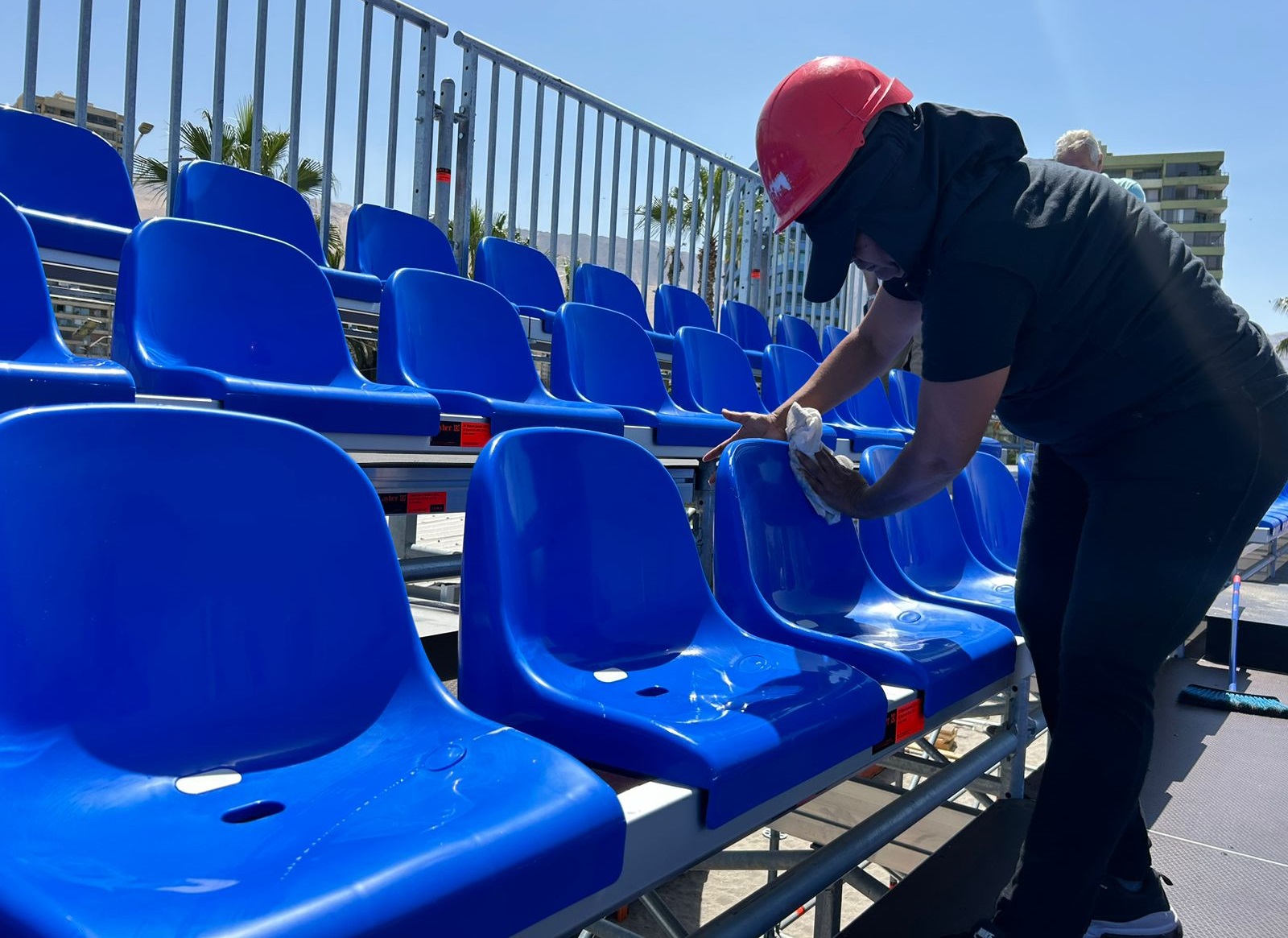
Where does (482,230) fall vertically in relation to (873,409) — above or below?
above

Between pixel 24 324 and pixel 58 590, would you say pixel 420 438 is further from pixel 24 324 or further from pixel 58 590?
pixel 58 590

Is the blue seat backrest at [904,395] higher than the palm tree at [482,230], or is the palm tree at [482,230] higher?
the palm tree at [482,230]

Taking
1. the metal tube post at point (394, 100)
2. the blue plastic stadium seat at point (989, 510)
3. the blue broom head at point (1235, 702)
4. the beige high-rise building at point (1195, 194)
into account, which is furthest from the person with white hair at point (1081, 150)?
the beige high-rise building at point (1195, 194)

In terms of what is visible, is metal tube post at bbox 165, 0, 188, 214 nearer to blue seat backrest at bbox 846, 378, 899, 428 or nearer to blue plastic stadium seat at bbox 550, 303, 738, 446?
blue plastic stadium seat at bbox 550, 303, 738, 446

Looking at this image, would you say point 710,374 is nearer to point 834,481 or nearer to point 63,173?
point 834,481

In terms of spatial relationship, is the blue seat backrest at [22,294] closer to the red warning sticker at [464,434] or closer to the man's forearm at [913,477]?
the red warning sticker at [464,434]

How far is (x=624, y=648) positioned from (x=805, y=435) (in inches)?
24.5

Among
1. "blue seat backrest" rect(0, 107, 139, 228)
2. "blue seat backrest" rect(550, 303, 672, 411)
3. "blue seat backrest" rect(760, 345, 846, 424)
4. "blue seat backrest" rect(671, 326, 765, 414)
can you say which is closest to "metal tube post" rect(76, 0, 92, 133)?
"blue seat backrest" rect(0, 107, 139, 228)

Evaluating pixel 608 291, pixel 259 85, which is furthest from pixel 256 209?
pixel 608 291

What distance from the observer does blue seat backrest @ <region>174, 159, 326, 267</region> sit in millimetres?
3424

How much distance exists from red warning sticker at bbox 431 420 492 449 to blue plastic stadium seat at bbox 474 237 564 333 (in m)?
1.91

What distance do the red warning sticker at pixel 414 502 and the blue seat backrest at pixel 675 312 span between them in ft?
11.2

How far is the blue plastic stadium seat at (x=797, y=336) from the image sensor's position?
233 inches

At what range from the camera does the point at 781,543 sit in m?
1.98
